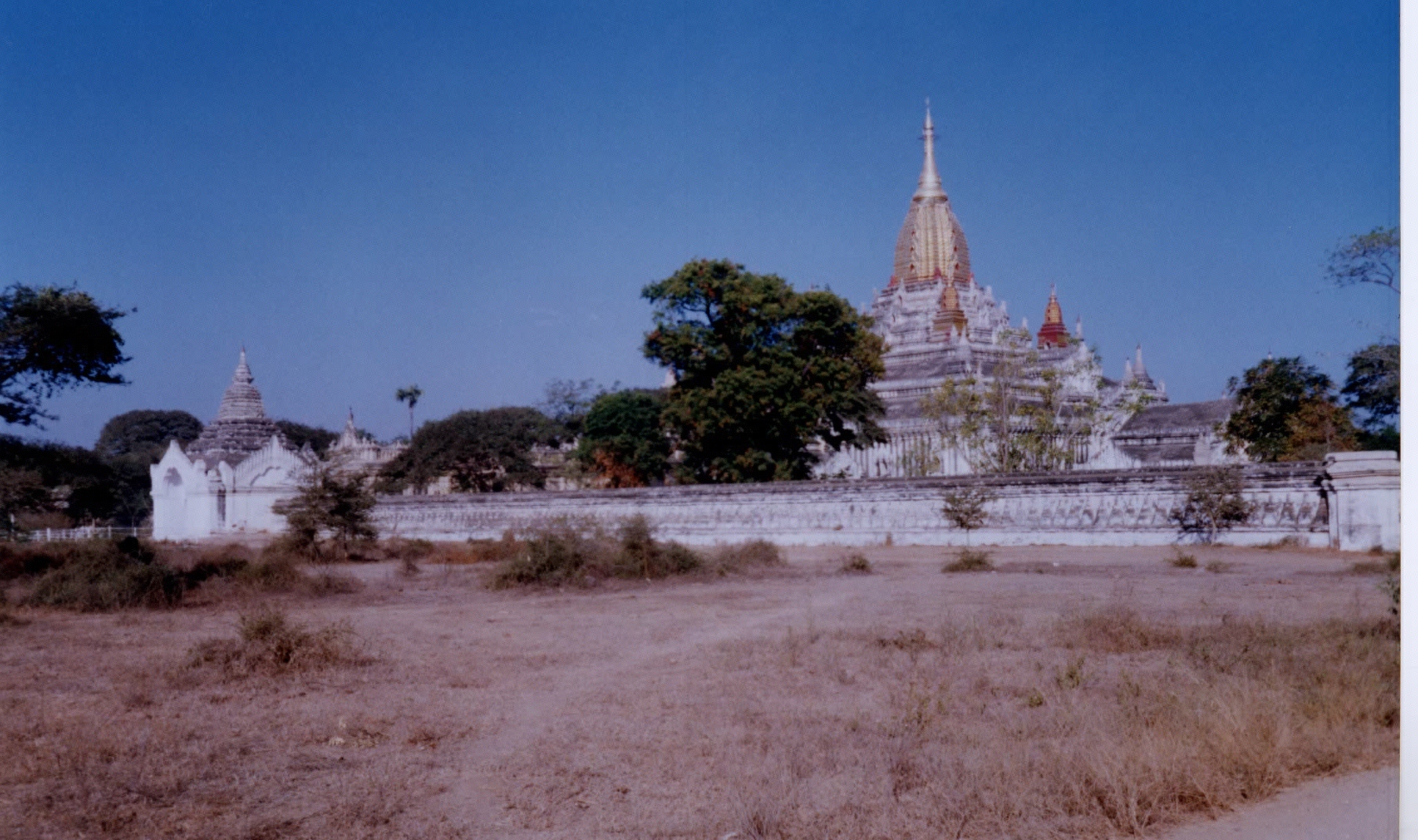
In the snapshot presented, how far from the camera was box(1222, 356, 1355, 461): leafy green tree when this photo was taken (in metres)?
28.2

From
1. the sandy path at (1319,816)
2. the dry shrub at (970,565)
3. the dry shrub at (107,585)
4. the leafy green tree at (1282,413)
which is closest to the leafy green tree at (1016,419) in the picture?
the leafy green tree at (1282,413)

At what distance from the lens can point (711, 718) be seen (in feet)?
22.0

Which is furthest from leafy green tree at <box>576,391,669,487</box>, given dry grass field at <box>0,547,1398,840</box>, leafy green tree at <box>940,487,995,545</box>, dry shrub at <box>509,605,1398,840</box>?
dry shrub at <box>509,605,1398,840</box>

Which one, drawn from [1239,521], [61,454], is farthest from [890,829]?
[1239,521]

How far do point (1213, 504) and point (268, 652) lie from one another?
14.2 m

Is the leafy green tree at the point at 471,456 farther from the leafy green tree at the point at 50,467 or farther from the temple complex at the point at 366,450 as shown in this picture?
the leafy green tree at the point at 50,467

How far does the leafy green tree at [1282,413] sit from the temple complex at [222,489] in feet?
91.0

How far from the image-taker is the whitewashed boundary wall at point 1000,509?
1567 cm

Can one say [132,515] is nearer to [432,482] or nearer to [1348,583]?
[432,482]

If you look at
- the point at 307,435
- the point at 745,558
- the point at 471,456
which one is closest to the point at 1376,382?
the point at 745,558

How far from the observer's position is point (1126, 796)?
15.5ft

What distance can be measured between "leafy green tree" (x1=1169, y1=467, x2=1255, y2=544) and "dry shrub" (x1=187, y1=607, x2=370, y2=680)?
13491 millimetres

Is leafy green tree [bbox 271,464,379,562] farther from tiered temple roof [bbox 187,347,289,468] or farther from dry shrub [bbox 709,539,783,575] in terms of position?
tiered temple roof [bbox 187,347,289,468]

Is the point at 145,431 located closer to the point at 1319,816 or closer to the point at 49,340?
the point at 49,340
